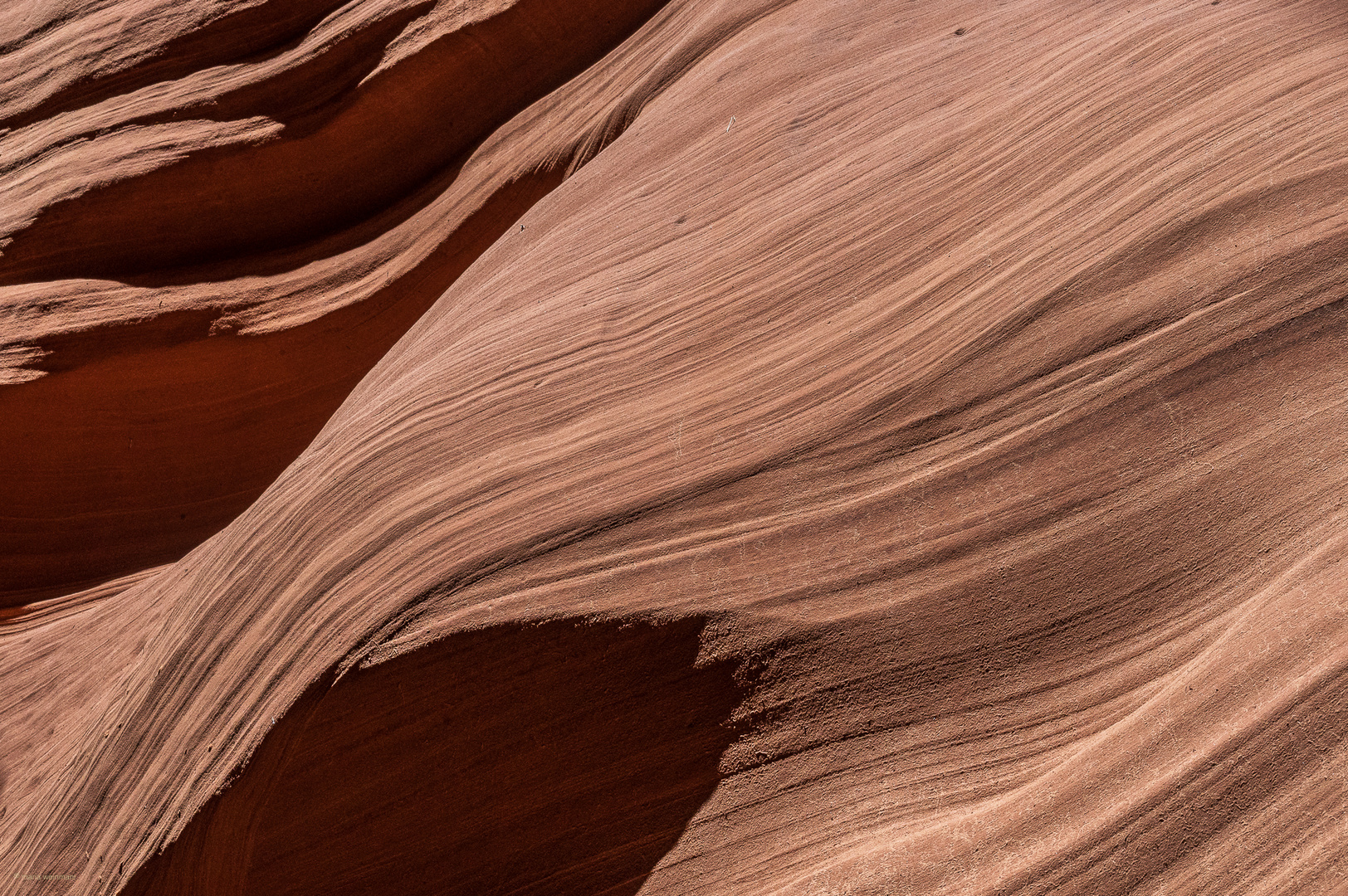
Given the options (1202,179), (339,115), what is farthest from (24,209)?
(1202,179)

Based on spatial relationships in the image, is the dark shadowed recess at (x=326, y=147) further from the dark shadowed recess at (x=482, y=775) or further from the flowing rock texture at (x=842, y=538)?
the dark shadowed recess at (x=482, y=775)

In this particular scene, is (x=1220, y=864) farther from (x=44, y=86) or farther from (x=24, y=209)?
(x=44, y=86)

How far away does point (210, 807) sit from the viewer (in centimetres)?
212

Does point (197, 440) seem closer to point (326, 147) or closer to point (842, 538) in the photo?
point (326, 147)

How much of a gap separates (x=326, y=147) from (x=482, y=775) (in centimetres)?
270

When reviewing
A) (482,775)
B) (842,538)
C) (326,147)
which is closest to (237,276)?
(326,147)

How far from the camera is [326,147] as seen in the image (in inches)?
139

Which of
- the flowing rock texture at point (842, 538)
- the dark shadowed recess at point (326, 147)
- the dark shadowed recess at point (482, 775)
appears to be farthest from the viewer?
the dark shadowed recess at point (326, 147)

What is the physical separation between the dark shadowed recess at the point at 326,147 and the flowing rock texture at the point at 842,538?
1.17 m

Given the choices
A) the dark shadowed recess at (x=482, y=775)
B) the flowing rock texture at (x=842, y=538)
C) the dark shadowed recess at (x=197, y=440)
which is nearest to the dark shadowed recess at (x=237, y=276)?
the dark shadowed recess at (x=197, y=440)

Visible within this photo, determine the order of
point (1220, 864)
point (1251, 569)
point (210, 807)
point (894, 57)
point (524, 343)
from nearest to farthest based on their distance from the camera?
1. point (1220, 864)
2. point (1251, 569)
3. point (210, 807)
4. point (524, 343)
5. point (894, 57)

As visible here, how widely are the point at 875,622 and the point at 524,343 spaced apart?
1.20 m

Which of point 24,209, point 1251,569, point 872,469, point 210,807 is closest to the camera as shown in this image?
point 1251,569

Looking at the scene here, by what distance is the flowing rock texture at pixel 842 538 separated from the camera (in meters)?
1.79
